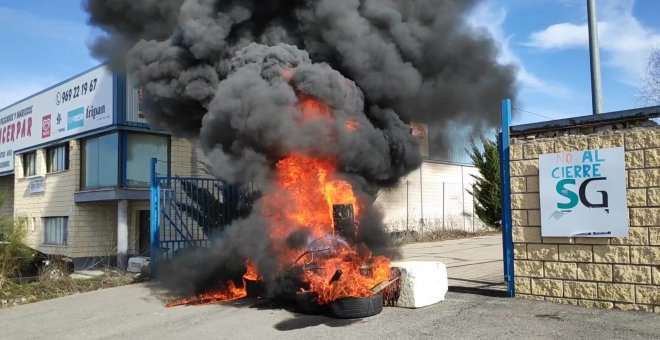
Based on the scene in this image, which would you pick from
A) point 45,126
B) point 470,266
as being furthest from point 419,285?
point 45,126

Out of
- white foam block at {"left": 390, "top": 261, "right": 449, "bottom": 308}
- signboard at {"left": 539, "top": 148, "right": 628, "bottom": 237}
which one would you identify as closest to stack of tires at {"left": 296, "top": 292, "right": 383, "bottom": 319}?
white foam block at {"left": 390, "top": 261, "right": 449, "bottom": 308}

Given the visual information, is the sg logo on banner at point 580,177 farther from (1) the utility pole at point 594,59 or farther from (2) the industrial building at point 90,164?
(2) the industrial building at point 90,164

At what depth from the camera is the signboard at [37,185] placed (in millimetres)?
19547

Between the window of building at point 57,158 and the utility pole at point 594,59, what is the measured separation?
16711 mm

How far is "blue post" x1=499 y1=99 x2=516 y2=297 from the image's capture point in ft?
25.2

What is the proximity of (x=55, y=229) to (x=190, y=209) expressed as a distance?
33.7ft

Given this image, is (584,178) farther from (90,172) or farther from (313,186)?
(90,172)

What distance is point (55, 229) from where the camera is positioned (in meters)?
19.0

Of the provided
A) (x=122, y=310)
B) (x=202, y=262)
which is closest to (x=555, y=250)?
(x=202, y=262)

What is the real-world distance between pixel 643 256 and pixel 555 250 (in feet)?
3.55

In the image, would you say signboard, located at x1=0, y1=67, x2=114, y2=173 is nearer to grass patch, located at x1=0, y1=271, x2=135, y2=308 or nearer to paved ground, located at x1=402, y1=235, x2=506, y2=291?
grass patch, located at x1=0, y1=271, x2=135, y2=308

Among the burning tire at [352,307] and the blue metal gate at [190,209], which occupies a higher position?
the blue metal gate at [190,209]

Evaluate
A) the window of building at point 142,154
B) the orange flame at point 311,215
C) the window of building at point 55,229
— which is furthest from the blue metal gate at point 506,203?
the window of building at point 55,229

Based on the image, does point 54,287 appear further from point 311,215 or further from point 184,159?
point 184,159
